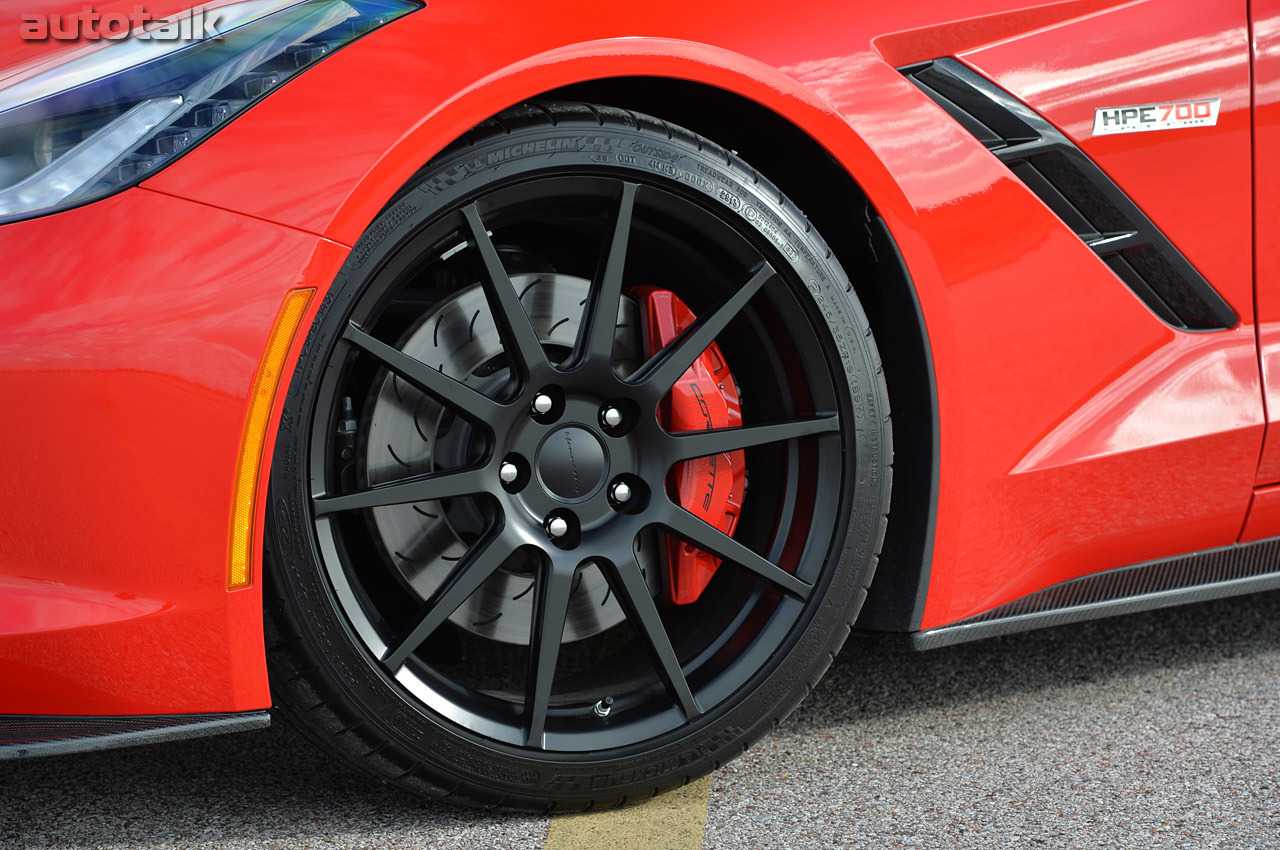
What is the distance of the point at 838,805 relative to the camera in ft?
A: 5.27

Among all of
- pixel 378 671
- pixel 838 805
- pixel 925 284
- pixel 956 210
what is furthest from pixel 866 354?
pixel 378 671

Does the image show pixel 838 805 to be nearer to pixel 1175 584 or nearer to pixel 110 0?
pixel 1175 584

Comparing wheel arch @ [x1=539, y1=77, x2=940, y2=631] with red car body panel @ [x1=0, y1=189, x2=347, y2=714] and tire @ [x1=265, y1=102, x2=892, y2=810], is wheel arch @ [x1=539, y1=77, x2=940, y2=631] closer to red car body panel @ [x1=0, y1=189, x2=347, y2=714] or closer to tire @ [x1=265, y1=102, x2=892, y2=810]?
tire @ [x1=265, y1=102, x2=892, y2=810]

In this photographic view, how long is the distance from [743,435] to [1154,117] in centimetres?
78

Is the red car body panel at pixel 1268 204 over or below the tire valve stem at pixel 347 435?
over

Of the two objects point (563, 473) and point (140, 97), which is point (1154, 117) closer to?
point (563, 473)

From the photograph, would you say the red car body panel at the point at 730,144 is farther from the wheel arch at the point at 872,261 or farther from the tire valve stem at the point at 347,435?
the tire valve stem at the point at 347,435

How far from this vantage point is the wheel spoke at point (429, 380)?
142 centimetres

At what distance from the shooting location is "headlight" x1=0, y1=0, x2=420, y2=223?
4.18 ft

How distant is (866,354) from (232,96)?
91cm

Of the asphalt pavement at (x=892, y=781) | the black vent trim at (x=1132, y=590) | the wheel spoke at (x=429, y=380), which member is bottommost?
the asphalt pavement at (x=892, y=781)

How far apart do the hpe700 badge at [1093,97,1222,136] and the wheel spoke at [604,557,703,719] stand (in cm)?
94

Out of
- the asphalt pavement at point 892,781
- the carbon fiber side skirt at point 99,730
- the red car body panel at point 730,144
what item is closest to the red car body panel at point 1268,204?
the red car body panel at point 730,144

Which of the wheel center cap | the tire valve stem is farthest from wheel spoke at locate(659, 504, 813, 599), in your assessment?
the tire valve stem
